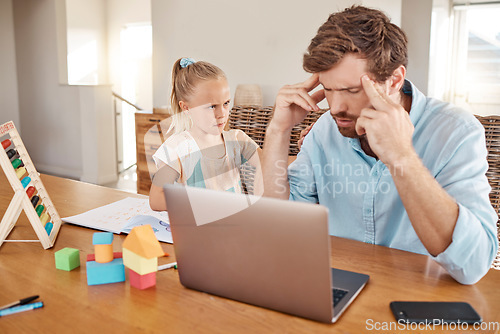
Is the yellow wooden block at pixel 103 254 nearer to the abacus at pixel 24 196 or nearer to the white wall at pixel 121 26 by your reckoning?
the abacus at pixel 24 196

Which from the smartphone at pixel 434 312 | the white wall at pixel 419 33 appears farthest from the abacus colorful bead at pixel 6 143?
the white wall at pixel 419 33

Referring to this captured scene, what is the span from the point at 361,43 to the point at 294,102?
0.83 ft

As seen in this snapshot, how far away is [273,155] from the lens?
52.5 inches

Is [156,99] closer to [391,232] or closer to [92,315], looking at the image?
[391,232]

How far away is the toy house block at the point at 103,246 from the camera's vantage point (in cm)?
87

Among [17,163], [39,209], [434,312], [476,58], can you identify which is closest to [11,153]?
[17,163]

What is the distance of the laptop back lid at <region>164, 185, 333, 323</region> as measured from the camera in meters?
0.67

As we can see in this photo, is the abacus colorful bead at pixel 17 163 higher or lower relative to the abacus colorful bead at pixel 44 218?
higher

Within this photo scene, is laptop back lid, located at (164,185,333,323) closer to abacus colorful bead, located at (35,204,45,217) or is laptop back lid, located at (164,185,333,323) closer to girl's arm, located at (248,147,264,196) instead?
abacus colorful bead, located at (35,204,45,217)

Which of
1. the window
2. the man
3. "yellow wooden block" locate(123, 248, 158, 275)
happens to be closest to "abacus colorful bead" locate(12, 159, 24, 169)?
"yellow wooden block" locate(123, 248, 158, 275)

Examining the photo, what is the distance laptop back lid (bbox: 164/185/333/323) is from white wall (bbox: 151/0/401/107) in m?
2.80

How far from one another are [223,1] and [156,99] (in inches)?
43.8

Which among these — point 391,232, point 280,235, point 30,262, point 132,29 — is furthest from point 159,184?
point 132,29

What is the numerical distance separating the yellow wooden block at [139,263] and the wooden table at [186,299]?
0.04 m
